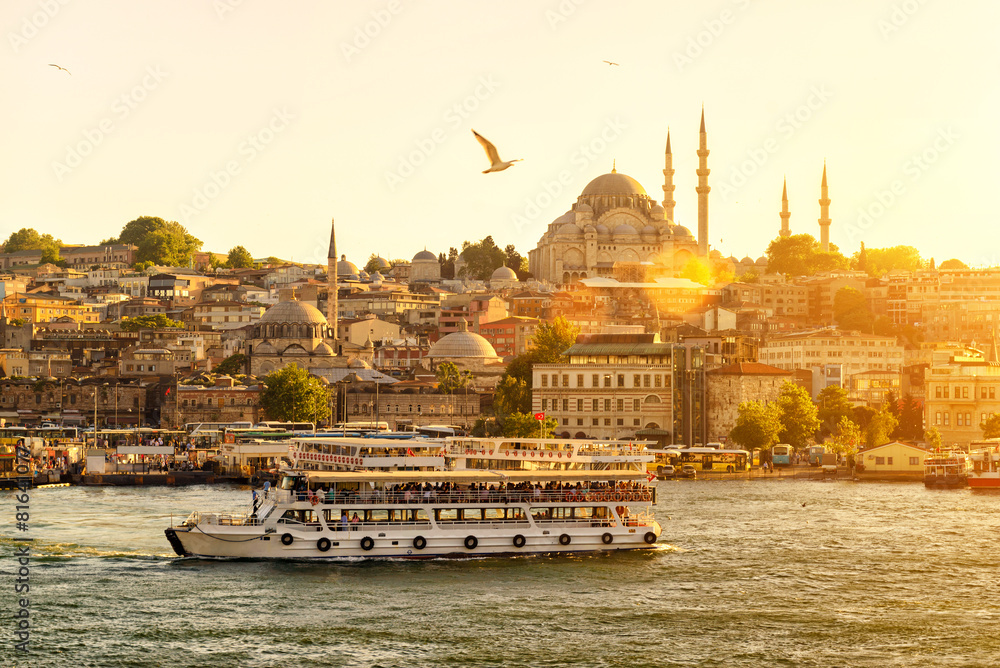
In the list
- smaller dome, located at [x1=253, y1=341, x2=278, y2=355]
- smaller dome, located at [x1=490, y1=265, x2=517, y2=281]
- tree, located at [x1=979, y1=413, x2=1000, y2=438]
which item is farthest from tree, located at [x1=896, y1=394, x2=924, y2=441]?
smaller dome, located at [x1=490, y1=265, x2=517, y2=281]

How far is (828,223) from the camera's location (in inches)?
6220

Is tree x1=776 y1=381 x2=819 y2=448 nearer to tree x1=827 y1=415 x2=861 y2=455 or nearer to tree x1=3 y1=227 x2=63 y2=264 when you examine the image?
tree x1=827 y1=415 x2=861 y2=455

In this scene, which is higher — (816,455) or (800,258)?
(800,258)

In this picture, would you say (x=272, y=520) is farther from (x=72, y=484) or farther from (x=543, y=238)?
(x=543, y=238)

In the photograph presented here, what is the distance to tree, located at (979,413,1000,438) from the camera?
71.2 m

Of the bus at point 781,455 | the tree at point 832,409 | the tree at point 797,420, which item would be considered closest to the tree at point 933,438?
the tree at point 797,420

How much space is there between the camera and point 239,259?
525ft

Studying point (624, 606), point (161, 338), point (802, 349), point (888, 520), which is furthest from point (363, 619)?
point (161, 338)

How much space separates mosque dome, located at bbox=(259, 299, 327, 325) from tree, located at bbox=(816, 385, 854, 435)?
122 ft

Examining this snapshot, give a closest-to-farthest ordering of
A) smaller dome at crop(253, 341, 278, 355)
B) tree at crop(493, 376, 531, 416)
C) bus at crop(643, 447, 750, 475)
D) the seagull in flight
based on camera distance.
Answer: the seagull in flight
bus at crop(643, 447, 750, 475)
tree at crop(493, 376, 531, 416)
smaller dome at crop(253, 341, 278, 355)

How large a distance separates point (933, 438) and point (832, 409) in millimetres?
8823

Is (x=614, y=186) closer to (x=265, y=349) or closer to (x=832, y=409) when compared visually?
(x=265, y=349)

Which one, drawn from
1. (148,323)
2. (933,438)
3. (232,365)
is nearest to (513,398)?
(933,438)

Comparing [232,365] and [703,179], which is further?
[703,179]
